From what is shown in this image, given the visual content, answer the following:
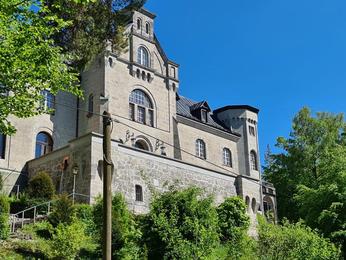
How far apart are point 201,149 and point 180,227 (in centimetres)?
2407

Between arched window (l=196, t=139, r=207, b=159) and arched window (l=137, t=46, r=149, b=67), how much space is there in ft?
26.0

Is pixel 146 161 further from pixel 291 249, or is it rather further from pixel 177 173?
pixel 291 249

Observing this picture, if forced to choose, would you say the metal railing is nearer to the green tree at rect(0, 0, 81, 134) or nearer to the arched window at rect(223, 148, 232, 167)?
the green tree at rect(0, 0, 81, 134)

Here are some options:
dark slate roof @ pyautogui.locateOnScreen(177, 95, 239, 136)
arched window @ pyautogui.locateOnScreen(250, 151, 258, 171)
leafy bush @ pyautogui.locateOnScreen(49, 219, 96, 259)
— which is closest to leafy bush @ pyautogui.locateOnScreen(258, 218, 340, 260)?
leafy bush @ pyautogui.locateOnScreen(49, 219, 96, 259)

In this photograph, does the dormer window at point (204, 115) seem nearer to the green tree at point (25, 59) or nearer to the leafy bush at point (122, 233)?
the leafy bush at point (122, 233)

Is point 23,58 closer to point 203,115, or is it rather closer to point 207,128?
point 207,128

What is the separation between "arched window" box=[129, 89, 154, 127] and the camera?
37.5 meters

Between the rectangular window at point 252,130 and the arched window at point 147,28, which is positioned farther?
the rectangular window at point 252,130

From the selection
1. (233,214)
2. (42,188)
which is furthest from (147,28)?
(233,214)

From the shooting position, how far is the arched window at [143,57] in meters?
39.2

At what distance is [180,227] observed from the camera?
64.6 ft

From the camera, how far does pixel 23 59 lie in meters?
15.9

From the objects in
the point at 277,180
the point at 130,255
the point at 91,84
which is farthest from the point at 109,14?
the point at 277,180

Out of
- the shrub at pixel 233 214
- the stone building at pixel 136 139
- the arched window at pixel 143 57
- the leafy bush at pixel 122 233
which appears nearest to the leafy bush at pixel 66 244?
the leafy bush at pixel 122 233
